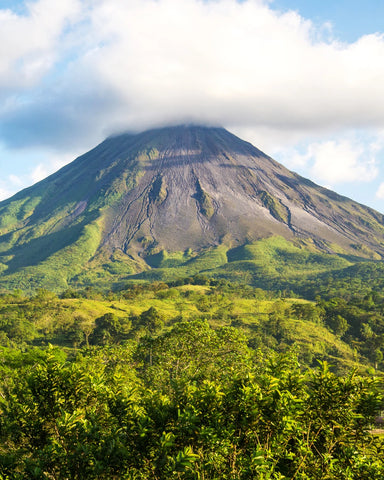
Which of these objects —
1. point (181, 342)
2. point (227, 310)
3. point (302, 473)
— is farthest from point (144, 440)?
point (227, 310)

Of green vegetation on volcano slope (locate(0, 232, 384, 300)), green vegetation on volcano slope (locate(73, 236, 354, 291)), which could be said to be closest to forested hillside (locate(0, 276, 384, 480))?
green vegetation on volcano slope (locate(0, 232, 384, 300))

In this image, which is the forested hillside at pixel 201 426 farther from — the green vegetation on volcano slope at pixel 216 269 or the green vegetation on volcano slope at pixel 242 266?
the green vegetation on volcano slope at pixel 242 266

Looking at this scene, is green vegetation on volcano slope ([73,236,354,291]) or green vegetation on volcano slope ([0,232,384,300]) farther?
green vegetation on volcano slope ([73,236,354,291])

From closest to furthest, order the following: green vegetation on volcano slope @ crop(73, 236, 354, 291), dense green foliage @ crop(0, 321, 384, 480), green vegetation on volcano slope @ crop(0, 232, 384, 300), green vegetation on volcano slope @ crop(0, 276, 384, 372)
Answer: dense green foliage @ crop(0, 321, 384, 480), green vegetation on volcano slope @ crop(0, 276, 384, 372), green vegetation on volcano slope @ crop(0, 232, 384, 300), green vegetation on volcano slope @ crop(73, 236, 354, 291)

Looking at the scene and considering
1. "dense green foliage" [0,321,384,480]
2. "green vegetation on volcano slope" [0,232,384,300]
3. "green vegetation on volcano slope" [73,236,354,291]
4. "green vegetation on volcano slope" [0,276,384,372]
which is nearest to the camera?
"dense green foliage" [0,321,384,480]

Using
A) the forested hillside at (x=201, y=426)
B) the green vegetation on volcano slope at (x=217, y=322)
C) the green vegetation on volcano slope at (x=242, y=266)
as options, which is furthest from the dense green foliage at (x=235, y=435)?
the green vegetation on volcano slope at (x=242, y=266)

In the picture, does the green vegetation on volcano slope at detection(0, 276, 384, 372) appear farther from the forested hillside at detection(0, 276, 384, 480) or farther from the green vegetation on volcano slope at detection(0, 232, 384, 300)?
the forested hillside at detection(0, 276, 384, 480)

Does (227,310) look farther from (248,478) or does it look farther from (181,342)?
(248,478)

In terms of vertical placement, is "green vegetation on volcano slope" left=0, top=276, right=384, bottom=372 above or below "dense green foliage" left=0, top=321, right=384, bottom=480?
below

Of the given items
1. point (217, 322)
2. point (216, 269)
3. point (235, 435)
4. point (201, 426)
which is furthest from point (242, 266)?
point (201, 426)

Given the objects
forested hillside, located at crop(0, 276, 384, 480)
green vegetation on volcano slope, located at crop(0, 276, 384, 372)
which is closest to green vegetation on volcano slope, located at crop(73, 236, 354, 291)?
green vegetation on volcano slope, located at crop(0, 276, 384, 372)

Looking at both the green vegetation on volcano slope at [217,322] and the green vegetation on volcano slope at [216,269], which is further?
the green vegetation on volcano slope at [216,269]
